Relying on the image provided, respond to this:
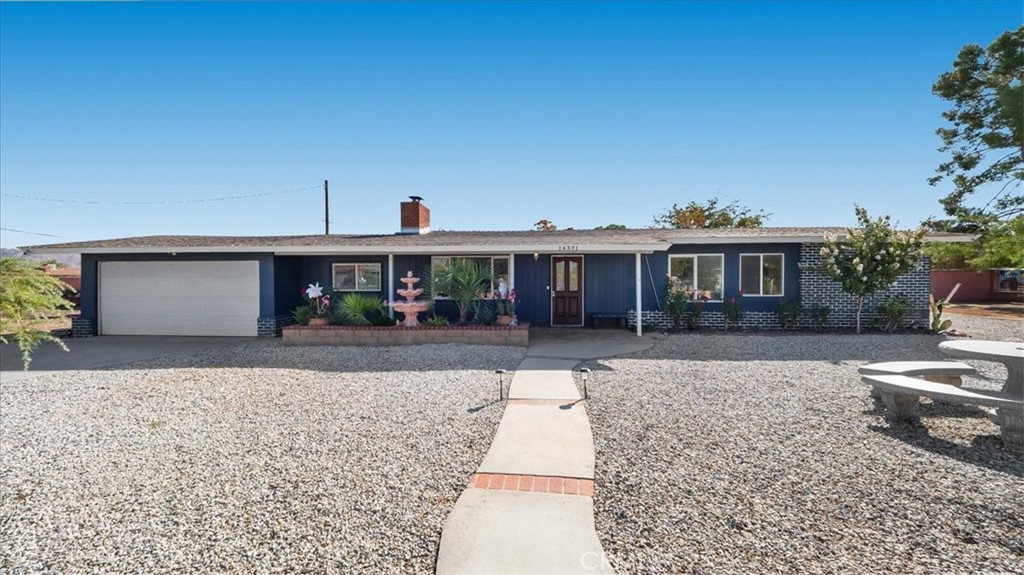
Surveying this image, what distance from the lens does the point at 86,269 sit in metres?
12.3

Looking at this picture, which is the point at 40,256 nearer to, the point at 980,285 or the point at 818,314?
the point at 818,314

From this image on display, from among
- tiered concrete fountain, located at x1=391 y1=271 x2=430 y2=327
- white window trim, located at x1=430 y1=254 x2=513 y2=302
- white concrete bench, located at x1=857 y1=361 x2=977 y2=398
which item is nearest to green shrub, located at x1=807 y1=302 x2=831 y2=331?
white concrete bench, located at x1=857 y1=361 x2=977 y2=398

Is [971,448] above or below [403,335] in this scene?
below

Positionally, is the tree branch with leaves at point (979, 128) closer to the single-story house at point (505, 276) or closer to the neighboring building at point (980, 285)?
the neighboring building at point (980, 285)

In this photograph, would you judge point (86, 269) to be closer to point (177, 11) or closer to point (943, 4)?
point (177, 11)

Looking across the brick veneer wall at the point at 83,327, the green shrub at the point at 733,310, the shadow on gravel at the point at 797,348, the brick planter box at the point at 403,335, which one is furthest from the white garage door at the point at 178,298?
A: the green shrub at the point at 733,310

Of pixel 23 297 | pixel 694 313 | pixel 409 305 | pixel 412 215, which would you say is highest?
pixel 412 215

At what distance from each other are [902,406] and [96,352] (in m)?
14.0

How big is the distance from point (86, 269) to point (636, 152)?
56.4 ft

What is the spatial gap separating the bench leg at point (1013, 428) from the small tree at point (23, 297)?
7073mm

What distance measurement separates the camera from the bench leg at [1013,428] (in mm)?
4121

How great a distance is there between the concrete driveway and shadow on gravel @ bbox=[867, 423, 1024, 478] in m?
12.2

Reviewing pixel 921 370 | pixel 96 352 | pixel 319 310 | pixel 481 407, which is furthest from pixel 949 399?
pixel 96 352

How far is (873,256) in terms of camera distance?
34.3 ft
